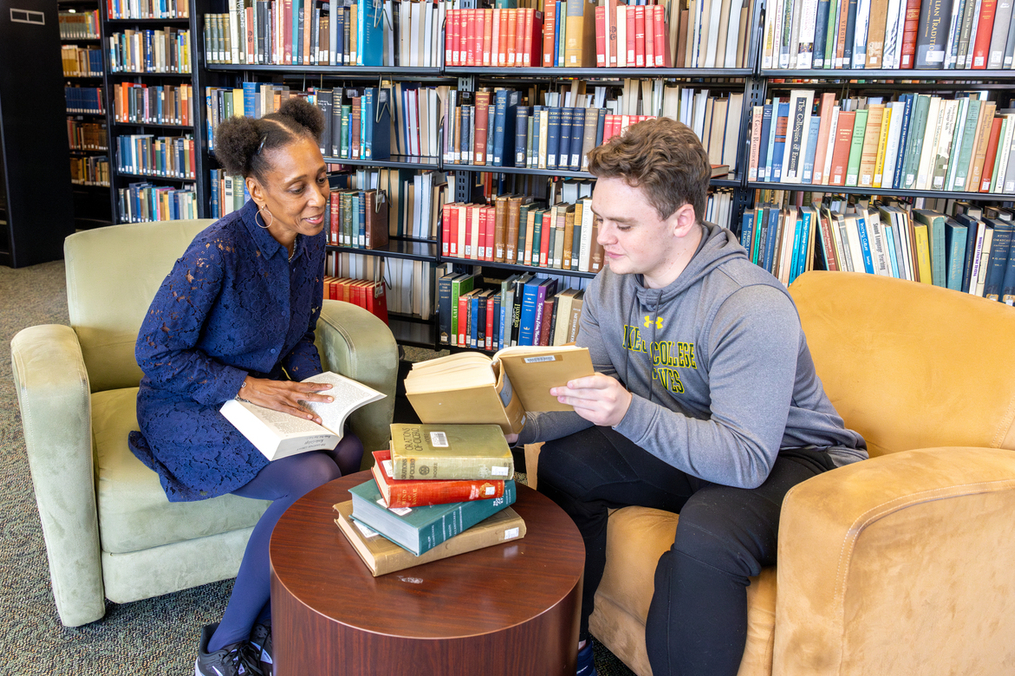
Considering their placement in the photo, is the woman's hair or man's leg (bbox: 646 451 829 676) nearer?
man's leg (bbox: 646 451 829 676)

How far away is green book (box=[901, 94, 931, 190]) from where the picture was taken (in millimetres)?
2295

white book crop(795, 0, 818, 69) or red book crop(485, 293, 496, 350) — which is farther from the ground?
white book crop(795, 0, 818, 69)

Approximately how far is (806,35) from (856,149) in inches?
15.7

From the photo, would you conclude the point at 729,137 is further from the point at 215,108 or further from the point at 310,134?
the point at 215,108

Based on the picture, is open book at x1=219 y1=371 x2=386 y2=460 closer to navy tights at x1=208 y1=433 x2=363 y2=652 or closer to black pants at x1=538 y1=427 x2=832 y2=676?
navy tights at x1=208 y1=433 x2=363 y2=652

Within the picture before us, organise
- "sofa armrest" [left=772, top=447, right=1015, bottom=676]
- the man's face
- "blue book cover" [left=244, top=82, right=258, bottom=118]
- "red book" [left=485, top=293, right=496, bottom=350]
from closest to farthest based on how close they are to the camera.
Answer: "sofa armrest" [left=772, top=447, right=1015, bottom=676]
the man's face
"red book" [left=485, top=293, right=496, bottom=350]
"blue book cover" [left=244, top=82, right=258, bottom=118]

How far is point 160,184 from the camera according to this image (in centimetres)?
493

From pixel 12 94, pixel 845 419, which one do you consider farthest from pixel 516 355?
pixel 12 94

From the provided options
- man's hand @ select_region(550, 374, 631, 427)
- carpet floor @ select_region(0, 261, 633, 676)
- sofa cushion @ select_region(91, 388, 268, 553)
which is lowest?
carpet floor @ select_region(0, 261, 633, 676)

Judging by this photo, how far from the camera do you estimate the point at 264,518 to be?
1.47 meters

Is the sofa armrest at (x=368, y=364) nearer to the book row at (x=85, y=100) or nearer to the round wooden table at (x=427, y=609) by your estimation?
the round wooden table at (x=427, y=609)

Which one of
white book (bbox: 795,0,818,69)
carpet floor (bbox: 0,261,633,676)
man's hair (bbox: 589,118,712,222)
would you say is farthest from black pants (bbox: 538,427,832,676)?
white book (bbox: 795,0,818,69)

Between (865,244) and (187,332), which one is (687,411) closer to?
(187,332)

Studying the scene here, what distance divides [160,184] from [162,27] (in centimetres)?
102
